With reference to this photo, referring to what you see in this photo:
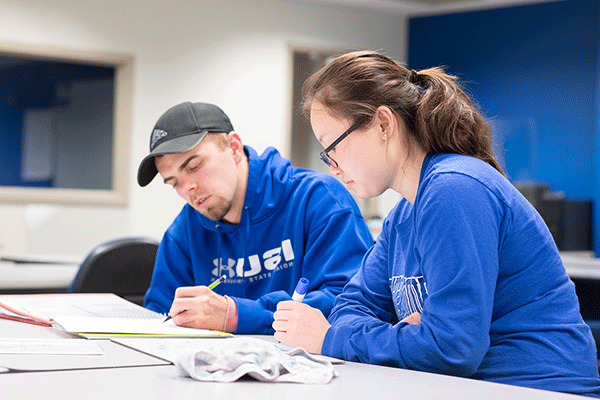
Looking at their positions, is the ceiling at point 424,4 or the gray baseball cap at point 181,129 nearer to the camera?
the gray baseball cap at point 181,129

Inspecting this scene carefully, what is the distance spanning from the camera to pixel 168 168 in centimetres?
176

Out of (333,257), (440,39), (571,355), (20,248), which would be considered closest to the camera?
(571,355)

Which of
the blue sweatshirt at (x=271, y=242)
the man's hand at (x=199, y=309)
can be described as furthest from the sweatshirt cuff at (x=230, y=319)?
→ the blue sweatshirt at (x=271, y=242)

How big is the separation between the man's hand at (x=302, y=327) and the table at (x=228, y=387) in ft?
0.69

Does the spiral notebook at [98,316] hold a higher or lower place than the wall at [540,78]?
lower

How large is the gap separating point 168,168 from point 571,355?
3.68ft

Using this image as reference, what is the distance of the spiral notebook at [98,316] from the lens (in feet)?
4.12

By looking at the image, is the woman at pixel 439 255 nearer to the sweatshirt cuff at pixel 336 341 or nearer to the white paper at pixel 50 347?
the sweatshirt cuff at pixel 336 341

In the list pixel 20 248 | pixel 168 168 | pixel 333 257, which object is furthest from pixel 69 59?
pixel 333 257

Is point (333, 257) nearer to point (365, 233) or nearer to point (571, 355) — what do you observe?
point (365, 233)

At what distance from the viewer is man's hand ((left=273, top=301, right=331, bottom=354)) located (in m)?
1.15

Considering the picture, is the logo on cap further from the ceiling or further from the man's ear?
the ceiling

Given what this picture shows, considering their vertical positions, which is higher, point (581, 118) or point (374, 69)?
point (581, 118)

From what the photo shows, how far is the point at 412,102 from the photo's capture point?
1174 mm
